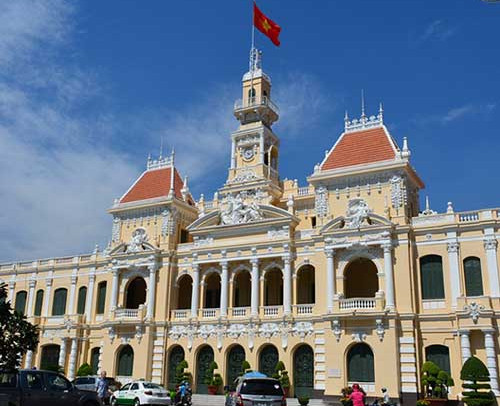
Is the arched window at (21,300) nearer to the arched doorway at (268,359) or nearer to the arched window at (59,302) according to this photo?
the arched window at (59,302)

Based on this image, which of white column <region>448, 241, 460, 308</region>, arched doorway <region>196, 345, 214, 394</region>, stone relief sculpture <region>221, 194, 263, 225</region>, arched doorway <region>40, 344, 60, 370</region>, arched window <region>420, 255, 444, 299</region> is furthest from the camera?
arched doorway <region>40, 344, 60, 370</region>

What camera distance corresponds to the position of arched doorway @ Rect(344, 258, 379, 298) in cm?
3894

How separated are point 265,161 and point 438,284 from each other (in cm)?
1740

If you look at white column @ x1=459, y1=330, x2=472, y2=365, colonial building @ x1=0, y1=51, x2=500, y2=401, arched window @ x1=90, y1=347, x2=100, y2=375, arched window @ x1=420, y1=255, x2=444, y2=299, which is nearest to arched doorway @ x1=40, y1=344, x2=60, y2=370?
colonial building @ x1=0, y1=51, x2=500, y2=401

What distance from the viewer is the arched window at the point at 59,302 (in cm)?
5041

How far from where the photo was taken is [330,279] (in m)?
37.0

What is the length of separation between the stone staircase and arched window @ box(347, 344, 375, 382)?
99.2 inches

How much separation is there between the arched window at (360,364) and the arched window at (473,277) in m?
6.93

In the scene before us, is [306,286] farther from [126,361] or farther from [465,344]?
[126,361]

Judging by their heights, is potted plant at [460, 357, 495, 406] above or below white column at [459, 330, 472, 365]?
below

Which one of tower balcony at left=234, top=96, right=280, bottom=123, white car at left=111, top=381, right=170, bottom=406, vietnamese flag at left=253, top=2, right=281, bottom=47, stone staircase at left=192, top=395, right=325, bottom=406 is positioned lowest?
stone staircase at left=192, top=395, right=325, bottom=406

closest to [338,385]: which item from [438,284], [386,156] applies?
[438,284]

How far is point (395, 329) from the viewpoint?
34.2m

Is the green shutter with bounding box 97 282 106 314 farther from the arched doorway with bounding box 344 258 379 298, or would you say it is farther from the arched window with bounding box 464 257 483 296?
Answer: the arched window with bounding box 464 257 483 296
